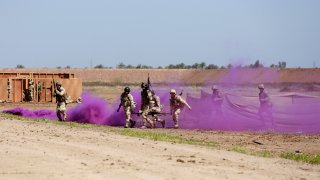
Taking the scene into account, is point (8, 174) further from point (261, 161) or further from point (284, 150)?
point (284, 150)

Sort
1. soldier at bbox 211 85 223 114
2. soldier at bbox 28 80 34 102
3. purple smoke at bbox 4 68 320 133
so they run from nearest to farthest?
1. purple smoke at bbox 4 68 320 133
2. soldier at bbox 211 85 223 114
3. soldier at bbox 28 80 34 102

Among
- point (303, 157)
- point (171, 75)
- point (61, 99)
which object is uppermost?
point (171, 75)

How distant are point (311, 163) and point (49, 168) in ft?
17.7

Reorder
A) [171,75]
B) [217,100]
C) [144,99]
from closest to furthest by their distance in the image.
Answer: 1. [144,99]
2. [217,100]
3. [171,75]

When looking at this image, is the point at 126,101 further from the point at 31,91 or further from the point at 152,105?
the point at 31,91

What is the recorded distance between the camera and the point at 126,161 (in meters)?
12.9

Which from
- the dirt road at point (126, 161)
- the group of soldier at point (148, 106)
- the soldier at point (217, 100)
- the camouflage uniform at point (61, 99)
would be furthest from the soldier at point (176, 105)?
the dirt road at point (126, 161)

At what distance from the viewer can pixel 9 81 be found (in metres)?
42.2

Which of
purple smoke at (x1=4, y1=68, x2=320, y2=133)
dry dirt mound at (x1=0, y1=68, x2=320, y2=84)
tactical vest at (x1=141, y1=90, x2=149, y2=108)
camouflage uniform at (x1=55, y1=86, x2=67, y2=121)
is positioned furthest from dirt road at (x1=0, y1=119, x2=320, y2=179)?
dry dirt mound at (x1=0, y1=68, x2=320, y2=84)

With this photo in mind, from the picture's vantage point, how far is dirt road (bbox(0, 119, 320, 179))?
11430 millimetres

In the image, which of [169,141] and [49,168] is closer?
[49,168]

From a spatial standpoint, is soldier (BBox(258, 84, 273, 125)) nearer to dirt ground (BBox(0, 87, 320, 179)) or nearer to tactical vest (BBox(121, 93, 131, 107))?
dirt ground (BBox(0, 87, 320, 179))

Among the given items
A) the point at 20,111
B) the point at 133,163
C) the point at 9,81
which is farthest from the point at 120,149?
the point at 9,81

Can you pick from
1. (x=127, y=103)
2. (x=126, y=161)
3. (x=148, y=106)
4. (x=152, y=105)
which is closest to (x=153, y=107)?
(x=152, y=105)
